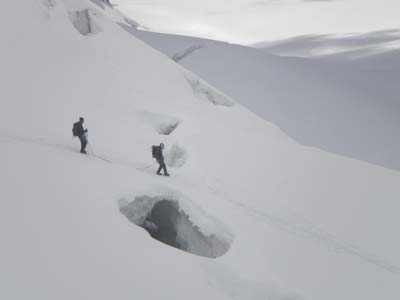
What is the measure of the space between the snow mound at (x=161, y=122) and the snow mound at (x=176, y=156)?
242cm

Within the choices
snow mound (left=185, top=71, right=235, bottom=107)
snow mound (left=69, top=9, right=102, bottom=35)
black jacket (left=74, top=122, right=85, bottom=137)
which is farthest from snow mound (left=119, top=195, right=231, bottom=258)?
snow mound (left=69, top=9, right=102, bottom=35)

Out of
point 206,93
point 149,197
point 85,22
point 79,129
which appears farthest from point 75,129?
point 85,22

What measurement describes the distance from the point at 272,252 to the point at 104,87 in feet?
50.3

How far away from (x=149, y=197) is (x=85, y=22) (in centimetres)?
2414

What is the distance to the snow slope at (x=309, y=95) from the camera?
37469mm

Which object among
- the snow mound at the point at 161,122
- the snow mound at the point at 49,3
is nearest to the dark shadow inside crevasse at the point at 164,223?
the snow mound at the point at 161,122

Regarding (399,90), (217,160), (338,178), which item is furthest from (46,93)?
(399,90)

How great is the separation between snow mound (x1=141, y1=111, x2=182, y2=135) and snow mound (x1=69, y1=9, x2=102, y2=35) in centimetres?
1457

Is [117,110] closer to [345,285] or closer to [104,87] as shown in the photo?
[104,87]

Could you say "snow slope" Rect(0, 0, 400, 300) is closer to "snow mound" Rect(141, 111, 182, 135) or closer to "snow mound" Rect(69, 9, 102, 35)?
"snow mound" Rect(141, 111, 182, 135)

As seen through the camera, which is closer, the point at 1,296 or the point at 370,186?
the point at 1,296

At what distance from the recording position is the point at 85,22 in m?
31.0

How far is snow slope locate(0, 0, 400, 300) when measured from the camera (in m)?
7.73

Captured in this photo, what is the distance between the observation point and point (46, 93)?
17922 millimetres
